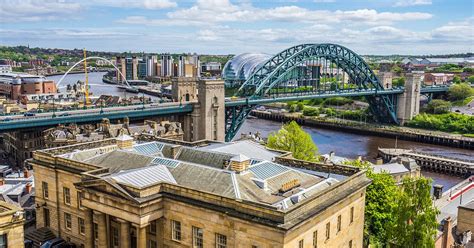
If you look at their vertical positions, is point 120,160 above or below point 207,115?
above

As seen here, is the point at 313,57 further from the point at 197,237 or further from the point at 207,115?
the point at 197,237

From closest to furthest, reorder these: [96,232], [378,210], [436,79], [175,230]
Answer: [175,230] < [96,232] < [378,210] < [436,79]

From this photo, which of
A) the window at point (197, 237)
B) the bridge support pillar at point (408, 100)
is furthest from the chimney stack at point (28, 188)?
the bridge support pillar at point (408, 100)

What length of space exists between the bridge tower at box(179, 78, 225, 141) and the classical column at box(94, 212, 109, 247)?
4635 centimetres

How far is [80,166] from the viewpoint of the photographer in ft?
105

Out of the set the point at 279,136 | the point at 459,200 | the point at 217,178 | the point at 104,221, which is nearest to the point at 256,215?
the point at 217,178

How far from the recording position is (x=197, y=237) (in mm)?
26297

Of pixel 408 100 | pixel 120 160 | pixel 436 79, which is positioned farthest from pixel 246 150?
pixel 436 79

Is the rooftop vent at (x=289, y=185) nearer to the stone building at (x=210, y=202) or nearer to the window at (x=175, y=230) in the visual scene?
the stone building at (x=210, y=202)

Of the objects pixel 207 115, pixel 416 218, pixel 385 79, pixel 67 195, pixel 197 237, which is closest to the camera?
pixel 197 237

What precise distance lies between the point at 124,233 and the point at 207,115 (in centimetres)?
4961

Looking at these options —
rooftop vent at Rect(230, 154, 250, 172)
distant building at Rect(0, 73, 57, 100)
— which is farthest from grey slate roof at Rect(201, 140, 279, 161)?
distant building at Rect(0, 73, 57, 100)

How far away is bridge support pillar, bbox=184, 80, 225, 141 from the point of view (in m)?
75.9

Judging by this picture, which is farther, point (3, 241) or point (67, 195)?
point (67, 195)
